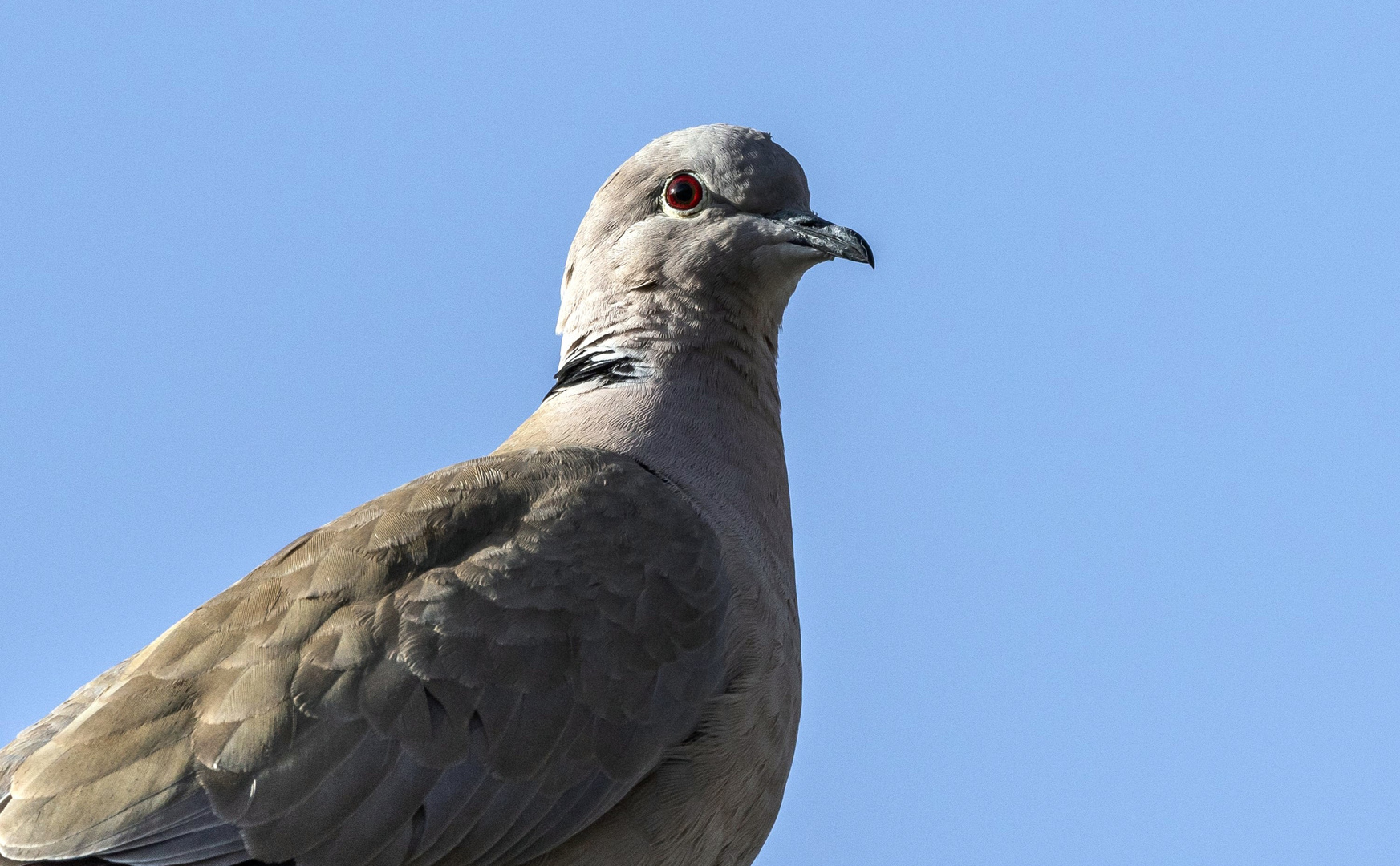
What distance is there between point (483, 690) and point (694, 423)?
1.32 meters

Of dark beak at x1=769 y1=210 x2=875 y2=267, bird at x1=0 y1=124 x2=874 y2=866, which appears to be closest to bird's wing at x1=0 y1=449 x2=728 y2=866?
bird at x1=0 y1=124 x2=874 y2=866

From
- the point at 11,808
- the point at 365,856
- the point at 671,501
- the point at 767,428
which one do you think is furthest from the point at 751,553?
the point at 11,808

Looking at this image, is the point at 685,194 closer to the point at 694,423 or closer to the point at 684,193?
the point at 684,193

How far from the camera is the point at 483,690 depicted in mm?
4520

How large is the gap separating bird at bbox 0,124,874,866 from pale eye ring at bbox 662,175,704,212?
75cm

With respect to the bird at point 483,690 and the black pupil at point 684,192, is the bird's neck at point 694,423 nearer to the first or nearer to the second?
the bird at point 483,690

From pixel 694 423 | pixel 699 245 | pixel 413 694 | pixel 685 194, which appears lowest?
pixel 413 694

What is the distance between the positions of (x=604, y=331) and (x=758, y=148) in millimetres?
846

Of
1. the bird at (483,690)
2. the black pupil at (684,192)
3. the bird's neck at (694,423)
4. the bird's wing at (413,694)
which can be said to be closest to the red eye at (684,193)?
the black pupil at (684,192)

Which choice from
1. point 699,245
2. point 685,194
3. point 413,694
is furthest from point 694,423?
point 413,694

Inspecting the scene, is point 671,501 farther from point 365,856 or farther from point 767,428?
point 365,856

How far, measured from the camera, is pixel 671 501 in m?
5.05

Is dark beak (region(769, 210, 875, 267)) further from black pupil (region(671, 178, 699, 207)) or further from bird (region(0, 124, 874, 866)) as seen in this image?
bird (region(0, 124, 874, 866))

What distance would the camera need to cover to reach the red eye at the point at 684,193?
5887 millimetres
